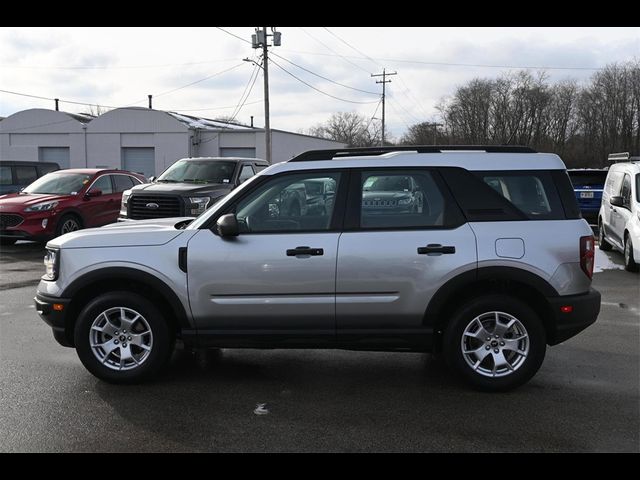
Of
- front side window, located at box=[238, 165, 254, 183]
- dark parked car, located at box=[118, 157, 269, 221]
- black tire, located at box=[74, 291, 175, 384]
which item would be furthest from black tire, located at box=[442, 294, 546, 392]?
front side window, located at box=[238, 165, 254, 183]

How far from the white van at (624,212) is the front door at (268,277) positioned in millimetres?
7379

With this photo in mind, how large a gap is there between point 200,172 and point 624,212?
8.49m

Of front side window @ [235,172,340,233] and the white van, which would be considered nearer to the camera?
front side window @ [235,172,340,233]

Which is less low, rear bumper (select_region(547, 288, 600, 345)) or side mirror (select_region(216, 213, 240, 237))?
side mirror (select_region(216, 213, 240, 237))

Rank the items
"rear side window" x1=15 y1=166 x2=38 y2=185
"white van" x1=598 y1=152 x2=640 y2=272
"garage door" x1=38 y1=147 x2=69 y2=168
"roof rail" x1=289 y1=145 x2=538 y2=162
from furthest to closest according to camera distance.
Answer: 1. "garage door" x1=38 y1=147 x2=69 y2=168
2. "rear side window" x1=15 y1=166 x2=38 y2=185
3. "white van" x1=598 y1=152 x2=640 y2=272
4. "roof rail" x1=289 y1=145 x2=538 y2=162

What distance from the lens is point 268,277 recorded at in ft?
15.1

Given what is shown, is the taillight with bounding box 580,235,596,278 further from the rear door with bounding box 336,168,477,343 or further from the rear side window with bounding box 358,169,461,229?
the rear side window with bounding box 358,169,461,229

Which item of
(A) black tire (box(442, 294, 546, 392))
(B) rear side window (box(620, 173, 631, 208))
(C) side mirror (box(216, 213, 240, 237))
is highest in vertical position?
(B) rear side window (box(620, 173, 631, 208))

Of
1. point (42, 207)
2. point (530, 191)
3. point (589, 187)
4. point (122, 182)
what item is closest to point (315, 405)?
point (530, 191)

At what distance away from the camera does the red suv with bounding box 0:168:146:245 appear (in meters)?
12.7

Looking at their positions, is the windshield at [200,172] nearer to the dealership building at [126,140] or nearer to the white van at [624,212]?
the white van at [624,212]

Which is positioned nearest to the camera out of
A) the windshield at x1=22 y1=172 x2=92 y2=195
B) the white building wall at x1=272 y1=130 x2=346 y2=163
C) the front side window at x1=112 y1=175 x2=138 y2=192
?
the windshield at x1=22 y1=172 x2=92 y2=195

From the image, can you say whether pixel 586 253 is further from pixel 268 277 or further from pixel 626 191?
pixel 626 191
